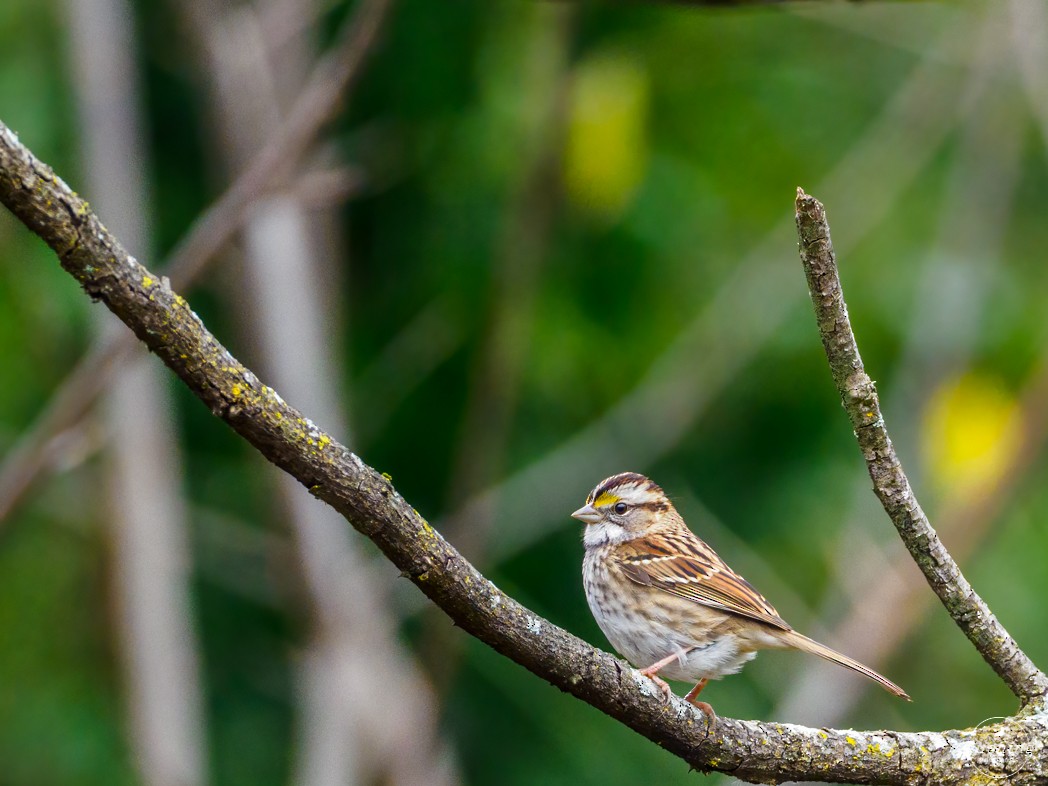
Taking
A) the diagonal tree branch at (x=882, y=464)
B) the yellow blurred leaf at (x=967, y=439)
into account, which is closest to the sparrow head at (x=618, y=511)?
the diagonal tree branch at (x=882, y=464)

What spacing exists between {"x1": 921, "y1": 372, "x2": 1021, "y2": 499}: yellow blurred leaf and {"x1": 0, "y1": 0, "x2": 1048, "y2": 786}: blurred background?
2cm

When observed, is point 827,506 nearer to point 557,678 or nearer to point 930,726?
point 930,726

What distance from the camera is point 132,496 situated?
742 centimetres

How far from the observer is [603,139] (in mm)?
6707

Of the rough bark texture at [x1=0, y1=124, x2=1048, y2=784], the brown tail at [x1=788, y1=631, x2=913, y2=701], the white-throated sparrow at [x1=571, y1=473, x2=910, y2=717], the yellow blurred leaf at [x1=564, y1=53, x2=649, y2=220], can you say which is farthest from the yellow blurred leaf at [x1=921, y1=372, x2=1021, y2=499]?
the rough bark texture at [x1=0, y1=124, x2=1048, y2=784]

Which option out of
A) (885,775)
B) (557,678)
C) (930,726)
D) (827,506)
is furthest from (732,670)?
(930,726)

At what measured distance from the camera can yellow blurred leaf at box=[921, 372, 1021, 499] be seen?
7.04 metres

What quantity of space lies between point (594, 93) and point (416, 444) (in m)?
2.70

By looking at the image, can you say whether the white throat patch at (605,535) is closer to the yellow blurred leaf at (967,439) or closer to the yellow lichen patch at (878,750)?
the yellow lichen patch at (878,750)

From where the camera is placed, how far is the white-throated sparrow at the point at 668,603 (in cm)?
407

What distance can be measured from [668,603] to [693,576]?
0.21m

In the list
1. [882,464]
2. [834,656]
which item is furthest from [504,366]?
[882,464]

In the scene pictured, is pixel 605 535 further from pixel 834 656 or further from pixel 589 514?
pixel 834 656

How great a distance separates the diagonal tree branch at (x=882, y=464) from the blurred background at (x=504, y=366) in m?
3.88
